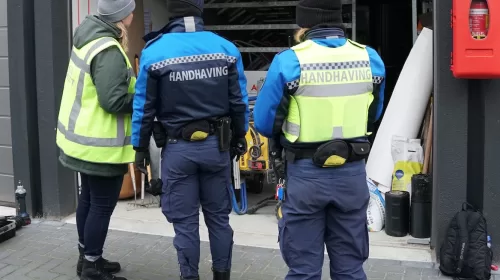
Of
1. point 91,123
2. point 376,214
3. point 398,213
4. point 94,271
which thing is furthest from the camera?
point 376,214

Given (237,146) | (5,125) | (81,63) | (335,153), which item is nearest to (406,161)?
(237,146)

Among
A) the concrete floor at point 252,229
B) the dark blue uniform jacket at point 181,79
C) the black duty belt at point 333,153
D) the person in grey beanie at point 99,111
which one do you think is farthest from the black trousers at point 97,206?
the black duty belt at point 333,153

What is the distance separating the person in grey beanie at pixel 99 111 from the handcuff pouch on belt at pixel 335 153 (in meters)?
1.47

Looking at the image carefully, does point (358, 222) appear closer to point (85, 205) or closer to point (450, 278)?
point (450, 278)

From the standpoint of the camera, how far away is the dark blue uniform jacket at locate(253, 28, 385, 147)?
3205 mm

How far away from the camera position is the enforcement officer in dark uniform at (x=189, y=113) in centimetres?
379

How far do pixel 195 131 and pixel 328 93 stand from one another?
3.18 ft

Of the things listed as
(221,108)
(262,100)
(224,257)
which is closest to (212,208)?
(224,257)

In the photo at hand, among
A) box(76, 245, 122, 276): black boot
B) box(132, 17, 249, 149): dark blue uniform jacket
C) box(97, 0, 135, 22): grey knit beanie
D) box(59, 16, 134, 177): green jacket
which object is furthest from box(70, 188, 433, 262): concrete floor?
box(97, 0, 135, 22): grey knit beanie

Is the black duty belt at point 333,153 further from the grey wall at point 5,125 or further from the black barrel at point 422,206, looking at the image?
the grey wall at point 5,125

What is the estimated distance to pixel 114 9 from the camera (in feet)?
13.7

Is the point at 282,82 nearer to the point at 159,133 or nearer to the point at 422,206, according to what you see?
the point at 159,133

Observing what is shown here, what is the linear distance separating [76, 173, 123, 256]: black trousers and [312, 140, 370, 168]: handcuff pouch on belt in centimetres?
166

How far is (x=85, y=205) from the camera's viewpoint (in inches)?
175
